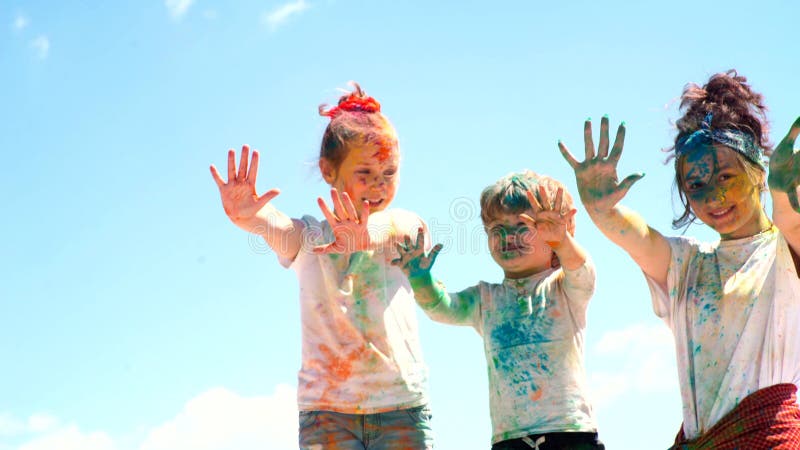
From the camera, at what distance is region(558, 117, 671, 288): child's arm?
457 centimetres

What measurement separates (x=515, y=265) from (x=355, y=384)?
3.35 feet

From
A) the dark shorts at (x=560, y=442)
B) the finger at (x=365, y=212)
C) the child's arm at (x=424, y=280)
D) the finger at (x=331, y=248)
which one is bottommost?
the dark shorts at (x=560, y=442)

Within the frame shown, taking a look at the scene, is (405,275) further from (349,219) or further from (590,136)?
(590,136)

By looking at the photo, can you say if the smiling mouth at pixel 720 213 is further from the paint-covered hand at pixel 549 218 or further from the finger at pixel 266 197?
the finger at pixel 266 197

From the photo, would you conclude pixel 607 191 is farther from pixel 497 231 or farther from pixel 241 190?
pixel 241 190

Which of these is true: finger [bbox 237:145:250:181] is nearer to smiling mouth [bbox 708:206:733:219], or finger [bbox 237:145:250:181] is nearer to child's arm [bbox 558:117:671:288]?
child's arm [bbox 558:117:671:288]

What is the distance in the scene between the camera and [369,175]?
5.52m

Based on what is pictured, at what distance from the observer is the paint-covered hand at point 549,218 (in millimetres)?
4699

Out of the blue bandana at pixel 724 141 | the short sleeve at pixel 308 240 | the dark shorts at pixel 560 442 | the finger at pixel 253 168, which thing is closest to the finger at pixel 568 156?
the blue bandana at pixel 724 141

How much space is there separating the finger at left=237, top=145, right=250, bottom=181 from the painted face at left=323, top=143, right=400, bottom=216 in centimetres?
65

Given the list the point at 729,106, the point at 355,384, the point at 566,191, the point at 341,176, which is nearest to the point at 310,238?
the point at 341,176

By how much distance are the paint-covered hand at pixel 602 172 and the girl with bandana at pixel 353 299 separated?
1.07 m

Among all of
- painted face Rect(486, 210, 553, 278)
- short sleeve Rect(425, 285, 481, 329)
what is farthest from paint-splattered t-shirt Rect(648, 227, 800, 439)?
short sleeve Rect(425, 285, 481, 329)

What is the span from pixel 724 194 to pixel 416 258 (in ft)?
4.92
